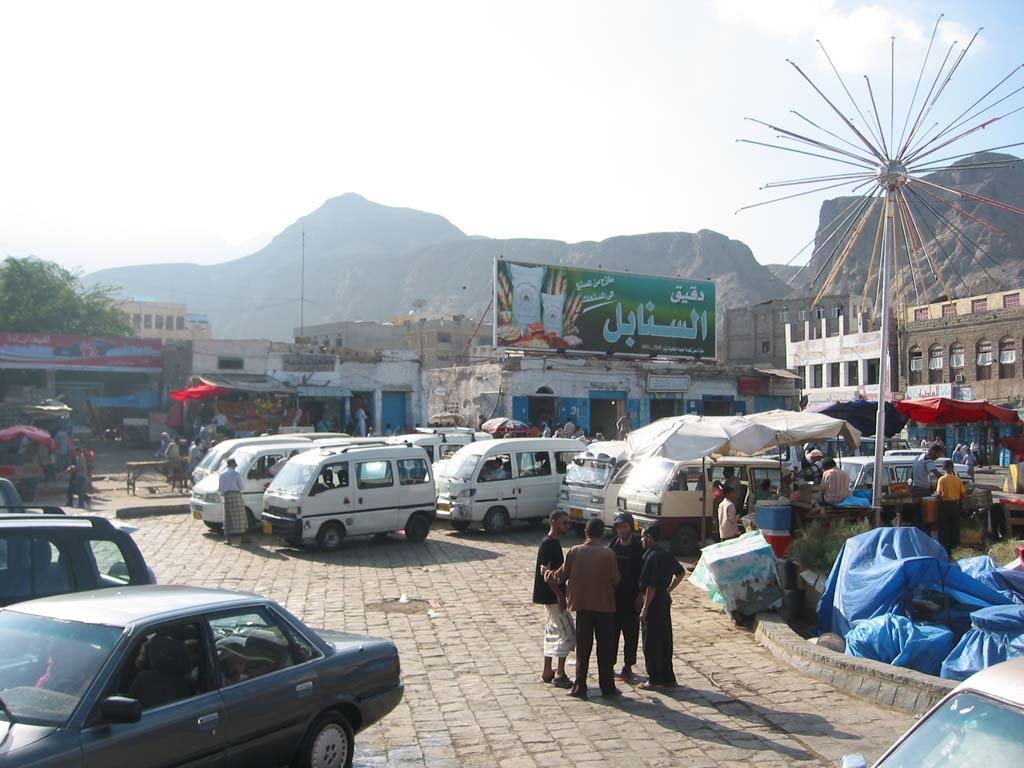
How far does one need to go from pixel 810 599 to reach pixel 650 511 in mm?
5139

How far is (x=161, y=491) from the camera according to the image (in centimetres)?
2555

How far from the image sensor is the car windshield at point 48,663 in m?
4.32

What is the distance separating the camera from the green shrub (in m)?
10.4

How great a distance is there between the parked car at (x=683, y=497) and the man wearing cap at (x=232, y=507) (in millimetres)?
7227

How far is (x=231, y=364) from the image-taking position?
3647cm

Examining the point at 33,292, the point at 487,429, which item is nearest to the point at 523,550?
the point at 487,429

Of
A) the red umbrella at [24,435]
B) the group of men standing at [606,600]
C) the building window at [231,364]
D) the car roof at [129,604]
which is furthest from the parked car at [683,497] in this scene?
the building window at [231,364]

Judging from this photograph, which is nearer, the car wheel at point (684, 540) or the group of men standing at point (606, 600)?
the group of men standing at point (606, 600)

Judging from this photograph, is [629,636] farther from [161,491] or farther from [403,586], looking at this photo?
[161,491]

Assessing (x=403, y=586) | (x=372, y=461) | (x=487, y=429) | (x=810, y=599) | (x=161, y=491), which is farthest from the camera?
(x=487, y=429)

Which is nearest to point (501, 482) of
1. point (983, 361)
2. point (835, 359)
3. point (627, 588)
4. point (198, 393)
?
point (627, 588)

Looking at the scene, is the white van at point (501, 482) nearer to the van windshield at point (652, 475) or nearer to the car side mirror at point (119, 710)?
the van windshield at point (652, 475)

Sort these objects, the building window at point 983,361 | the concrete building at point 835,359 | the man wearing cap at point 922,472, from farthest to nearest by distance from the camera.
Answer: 1. the concrete building at point 835,359
2. the building window at point 983,361
3. the man wearing cap at point 922,472

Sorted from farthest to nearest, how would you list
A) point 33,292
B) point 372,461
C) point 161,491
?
point 33,292, point 161,491, point 372,461
